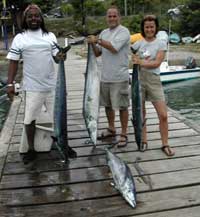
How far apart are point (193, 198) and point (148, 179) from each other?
20.1 inches

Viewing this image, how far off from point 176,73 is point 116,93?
9.29 metres

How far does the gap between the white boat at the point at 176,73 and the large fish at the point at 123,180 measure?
9792 millimetres

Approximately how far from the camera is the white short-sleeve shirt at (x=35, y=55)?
A: 3.86m

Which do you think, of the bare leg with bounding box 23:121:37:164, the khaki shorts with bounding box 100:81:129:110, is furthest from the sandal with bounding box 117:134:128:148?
the bare leg with bounding box 23:121:37:164

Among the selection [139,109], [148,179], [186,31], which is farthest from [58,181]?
[186,31]

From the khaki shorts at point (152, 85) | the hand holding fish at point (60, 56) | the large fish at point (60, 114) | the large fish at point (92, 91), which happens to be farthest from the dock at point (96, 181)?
the hand holding fish at point (60, 56)

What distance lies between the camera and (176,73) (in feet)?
44.0

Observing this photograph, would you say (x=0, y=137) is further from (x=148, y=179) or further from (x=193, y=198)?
(x=193, y=198)

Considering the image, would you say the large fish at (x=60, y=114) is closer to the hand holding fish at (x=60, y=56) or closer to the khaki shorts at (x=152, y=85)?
the hand holding fish at (x=60, y=56)

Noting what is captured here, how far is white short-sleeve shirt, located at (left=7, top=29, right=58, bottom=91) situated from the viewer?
3.86m

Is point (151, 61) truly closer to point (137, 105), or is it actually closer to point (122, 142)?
point (137, 105)

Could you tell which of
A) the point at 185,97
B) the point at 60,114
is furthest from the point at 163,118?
the point at 185,97

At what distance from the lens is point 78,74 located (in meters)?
11.4

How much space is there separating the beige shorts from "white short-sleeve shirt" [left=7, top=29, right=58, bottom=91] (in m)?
0.06
